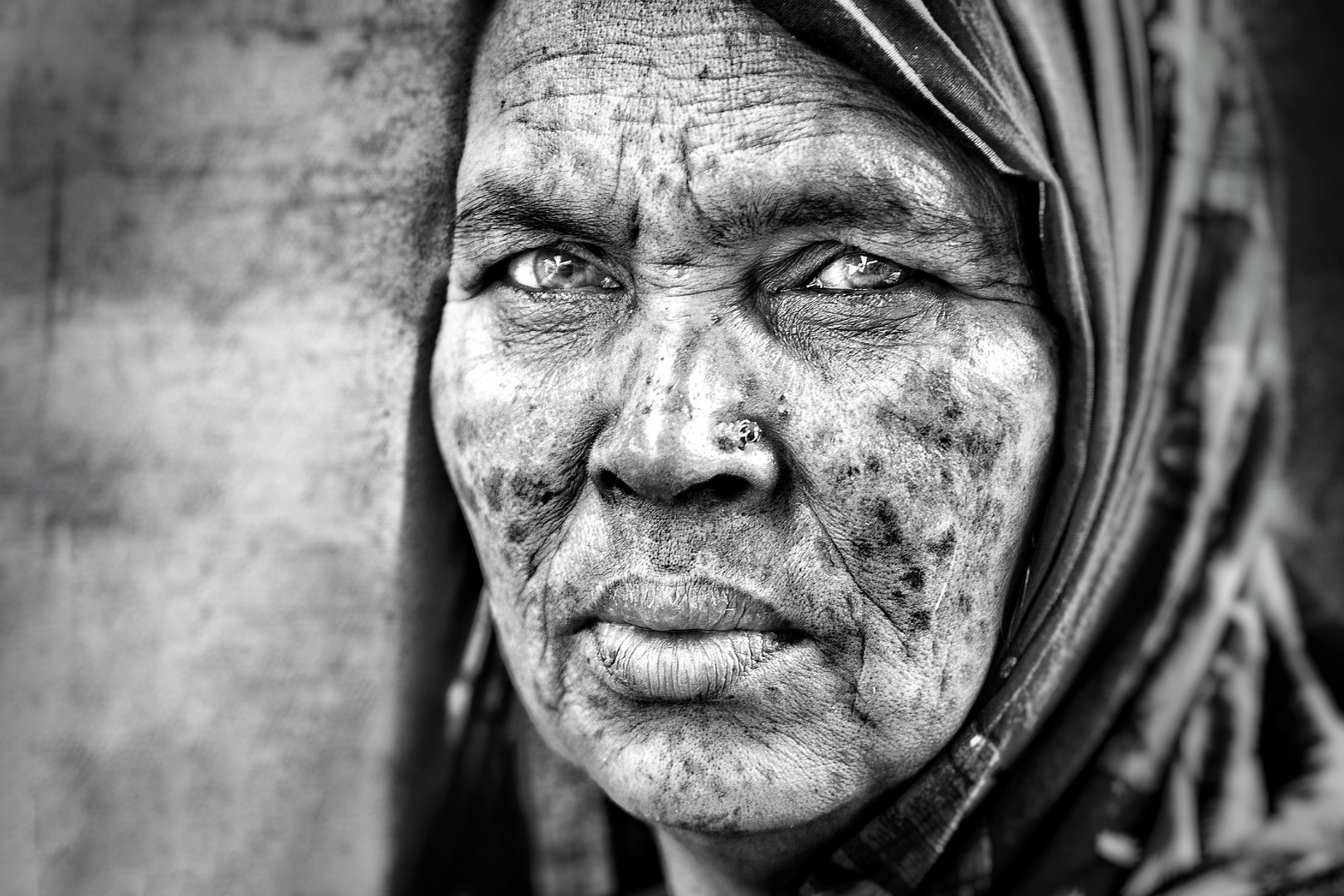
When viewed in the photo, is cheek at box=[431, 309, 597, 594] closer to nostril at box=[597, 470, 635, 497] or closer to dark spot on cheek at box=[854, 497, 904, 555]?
nostril at box=[597, 470, 635, 497]

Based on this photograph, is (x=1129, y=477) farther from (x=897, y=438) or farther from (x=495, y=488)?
(x=495, y=488)

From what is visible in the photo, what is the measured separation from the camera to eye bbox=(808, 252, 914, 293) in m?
1.30

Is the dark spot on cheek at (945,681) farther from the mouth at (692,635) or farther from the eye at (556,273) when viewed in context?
the eye at (556,273)

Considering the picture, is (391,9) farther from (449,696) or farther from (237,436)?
(449,696)

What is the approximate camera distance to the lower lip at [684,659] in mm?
1262

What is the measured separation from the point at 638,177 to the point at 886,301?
32 cm

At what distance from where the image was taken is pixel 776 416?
1.25 m

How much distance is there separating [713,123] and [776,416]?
13.5 inches

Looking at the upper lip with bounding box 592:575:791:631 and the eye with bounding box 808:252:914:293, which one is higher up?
the eye with bounding box 808:252:914:293

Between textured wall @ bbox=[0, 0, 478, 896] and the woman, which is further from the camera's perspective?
textured wall @ bbox=[0, 0, 478, 896]

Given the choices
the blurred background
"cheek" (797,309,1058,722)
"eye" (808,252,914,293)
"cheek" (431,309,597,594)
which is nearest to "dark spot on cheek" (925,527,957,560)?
"cheek" (797,309,1058,722)

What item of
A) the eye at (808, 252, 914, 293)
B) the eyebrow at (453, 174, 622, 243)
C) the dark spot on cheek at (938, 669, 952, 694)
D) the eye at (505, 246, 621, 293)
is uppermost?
the eyebrow at (453, 174, 622, 243)

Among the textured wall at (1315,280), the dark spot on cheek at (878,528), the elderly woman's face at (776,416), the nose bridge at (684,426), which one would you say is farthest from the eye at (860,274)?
the textured wall at (1315,280)

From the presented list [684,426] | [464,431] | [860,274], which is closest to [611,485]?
[684,426]
